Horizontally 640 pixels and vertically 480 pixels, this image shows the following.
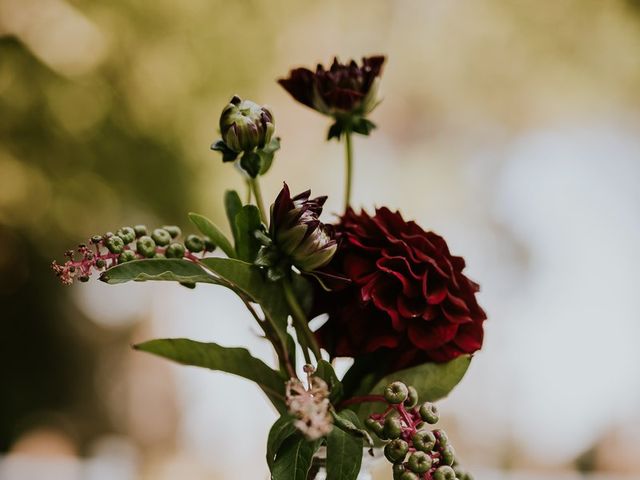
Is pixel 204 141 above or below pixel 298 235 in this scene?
above

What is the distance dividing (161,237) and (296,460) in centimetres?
15

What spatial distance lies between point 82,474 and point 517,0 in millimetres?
1529

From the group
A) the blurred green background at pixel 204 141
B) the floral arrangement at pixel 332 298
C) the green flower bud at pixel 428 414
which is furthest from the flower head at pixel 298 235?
the blurred green background at pixel 204 141

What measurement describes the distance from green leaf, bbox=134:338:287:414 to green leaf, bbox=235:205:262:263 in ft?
0.20

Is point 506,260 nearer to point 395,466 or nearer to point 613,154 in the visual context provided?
point 613,154

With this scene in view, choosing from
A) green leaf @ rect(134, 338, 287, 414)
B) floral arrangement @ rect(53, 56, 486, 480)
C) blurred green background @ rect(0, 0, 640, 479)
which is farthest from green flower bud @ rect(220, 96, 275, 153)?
blurred green background @ rect(0, 0, 640, 479)

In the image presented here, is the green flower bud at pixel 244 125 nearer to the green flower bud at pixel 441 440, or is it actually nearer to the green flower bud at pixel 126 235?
the green flower bud at pixel 126 235

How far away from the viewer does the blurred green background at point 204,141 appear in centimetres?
A: 182

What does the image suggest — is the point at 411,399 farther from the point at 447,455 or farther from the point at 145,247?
the point at 145,247

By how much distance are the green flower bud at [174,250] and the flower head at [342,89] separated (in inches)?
6.0

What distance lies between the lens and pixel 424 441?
40 centimetres

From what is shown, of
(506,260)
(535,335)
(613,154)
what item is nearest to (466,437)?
(535,335)

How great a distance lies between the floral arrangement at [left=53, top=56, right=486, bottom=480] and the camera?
1.40 ft

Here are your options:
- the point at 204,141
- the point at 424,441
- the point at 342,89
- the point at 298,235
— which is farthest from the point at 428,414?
the point at 204,141
